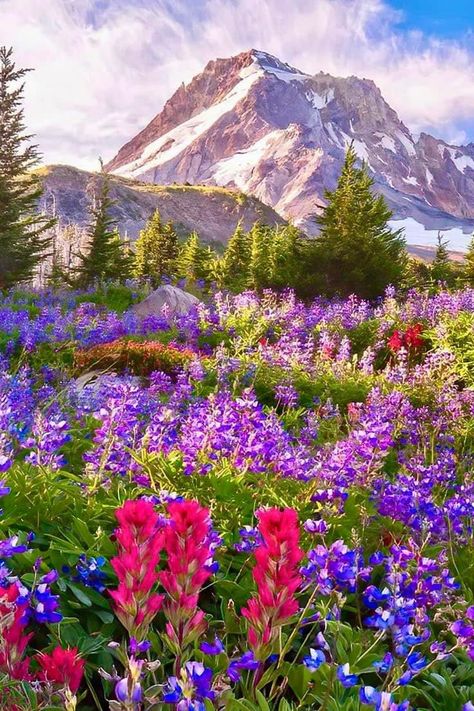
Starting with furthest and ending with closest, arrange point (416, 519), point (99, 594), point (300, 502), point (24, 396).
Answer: point (24, 396) < point (300, 502) < point (416, 519) < point (99, 594)

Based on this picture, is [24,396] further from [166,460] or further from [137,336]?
[137,336]

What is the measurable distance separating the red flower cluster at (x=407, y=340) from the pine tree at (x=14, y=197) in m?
16.7

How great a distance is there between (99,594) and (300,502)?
132cm

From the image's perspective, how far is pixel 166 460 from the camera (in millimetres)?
3355

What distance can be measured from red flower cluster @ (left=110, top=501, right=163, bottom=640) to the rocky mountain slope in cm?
10070

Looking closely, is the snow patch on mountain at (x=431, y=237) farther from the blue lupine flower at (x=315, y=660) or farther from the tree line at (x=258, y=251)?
the blue lupine flower at (x=315, y=660)

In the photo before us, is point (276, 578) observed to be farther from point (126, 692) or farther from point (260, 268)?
point (260, 268)

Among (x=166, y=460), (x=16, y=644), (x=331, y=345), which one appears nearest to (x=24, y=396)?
(x=166, y=460)

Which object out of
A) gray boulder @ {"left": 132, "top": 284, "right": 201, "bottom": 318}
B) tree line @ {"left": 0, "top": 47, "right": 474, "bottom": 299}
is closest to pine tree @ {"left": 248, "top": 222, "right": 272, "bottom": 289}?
tree line @ {"left": 0, "top": 47, "right": 474, "bottom": 299}

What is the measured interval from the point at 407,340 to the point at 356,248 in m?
8.30

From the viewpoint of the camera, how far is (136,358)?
8828mm

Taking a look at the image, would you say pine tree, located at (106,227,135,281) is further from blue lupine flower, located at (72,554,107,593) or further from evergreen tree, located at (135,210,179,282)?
blue lupine flower, located at (72,554,107,593)

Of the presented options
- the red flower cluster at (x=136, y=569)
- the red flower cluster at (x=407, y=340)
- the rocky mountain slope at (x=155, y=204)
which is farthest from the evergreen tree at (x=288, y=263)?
the rocky mountain slope at (x=155, y=204)

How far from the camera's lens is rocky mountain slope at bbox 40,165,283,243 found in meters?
106
